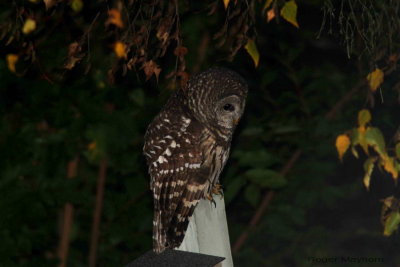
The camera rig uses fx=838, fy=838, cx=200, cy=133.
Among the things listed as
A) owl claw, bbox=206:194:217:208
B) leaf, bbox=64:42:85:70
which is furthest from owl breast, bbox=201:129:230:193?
leaf, bbox=64:42:85:70

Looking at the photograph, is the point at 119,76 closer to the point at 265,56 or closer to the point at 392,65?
the point at 265,56

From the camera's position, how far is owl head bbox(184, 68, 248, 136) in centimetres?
367

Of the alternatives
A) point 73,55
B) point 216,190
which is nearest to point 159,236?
point 216,190

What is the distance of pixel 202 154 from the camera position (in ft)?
12.2

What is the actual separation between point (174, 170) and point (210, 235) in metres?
0.56

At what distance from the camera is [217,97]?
145 inches

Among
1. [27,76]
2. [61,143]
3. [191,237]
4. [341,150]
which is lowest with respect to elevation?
[191,237]

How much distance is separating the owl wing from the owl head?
7cm

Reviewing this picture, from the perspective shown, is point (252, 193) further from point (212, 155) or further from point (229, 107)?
point (229, 107)

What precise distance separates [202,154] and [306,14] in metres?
2.10

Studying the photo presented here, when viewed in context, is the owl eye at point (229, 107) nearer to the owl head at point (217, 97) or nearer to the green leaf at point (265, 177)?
the owl head at point (217, 97)

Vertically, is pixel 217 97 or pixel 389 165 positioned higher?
pixel 217 97

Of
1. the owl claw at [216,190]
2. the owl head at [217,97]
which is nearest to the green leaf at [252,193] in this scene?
the owl claw at [216,190]

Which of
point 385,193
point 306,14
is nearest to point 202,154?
point 306,14
